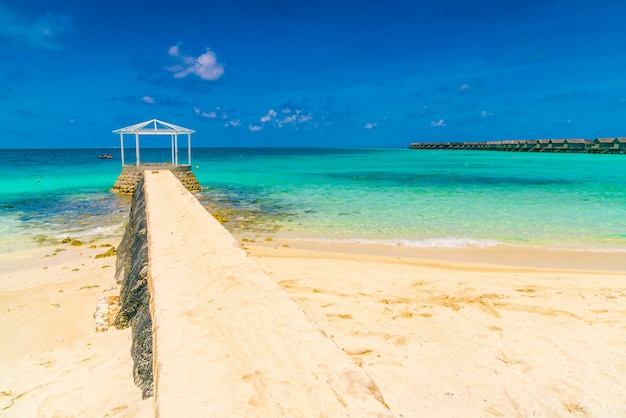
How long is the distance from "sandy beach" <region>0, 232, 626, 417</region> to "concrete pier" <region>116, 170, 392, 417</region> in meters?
0.35

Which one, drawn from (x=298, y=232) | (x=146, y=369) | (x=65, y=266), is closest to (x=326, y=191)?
(x=298, y=232)

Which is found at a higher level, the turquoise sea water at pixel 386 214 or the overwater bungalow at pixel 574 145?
the overwater bungalow at pixel 574 145

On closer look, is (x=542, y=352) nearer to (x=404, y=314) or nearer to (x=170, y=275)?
(x=404, y=314)

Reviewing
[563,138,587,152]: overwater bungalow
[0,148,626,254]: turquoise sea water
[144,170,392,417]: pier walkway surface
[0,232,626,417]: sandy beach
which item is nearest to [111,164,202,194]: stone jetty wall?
[0,148,626,254]: turquoise sea water

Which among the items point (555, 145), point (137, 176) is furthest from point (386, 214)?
point (555, 145)

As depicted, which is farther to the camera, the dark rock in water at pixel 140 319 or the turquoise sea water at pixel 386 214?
the turquoise sea water at pixel 386 214

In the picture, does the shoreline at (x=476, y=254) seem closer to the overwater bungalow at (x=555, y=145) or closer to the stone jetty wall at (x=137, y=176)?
the stone jetty wall at (x=137, y=176)

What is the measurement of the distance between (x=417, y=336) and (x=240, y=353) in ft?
7.20

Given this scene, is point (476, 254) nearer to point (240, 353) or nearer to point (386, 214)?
point (386, 214)

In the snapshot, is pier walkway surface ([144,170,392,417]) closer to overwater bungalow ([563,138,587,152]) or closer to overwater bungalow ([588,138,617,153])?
overwater bungalow ([588,138,617,153])

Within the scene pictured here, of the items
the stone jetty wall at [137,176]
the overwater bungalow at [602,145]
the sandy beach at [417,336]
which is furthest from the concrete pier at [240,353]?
the overwater bungalow at [602,145]

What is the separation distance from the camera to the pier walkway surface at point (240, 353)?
2492 millimetres

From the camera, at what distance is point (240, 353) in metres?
3.09

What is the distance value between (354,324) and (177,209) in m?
5.97
